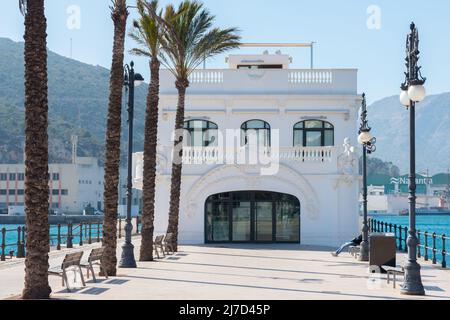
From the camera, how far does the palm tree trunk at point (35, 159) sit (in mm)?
15312

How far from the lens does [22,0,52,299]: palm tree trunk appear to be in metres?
15.3

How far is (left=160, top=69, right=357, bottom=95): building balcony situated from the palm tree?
17441 mm

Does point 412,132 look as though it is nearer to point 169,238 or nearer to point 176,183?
point 169,238

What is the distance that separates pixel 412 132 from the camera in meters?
17.7

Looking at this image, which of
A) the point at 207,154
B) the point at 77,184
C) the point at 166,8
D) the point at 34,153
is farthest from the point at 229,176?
the point at 77,184

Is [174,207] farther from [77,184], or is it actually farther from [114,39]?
[77,184]

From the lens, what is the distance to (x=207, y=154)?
36688 millimetres

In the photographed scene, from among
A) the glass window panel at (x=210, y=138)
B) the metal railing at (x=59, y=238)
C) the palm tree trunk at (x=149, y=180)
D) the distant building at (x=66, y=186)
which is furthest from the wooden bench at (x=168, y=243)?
the distant building at (x=66, y=186)

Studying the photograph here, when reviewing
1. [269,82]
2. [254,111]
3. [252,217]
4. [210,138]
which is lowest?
[252,217]

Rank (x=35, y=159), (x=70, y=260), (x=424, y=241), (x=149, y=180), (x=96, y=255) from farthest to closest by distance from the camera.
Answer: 1. (x=424, y=241)
2. (x=149, y=180)
3. (x=96, y=255)
4. (x=70, y=260)
5. (x=35, y=159)

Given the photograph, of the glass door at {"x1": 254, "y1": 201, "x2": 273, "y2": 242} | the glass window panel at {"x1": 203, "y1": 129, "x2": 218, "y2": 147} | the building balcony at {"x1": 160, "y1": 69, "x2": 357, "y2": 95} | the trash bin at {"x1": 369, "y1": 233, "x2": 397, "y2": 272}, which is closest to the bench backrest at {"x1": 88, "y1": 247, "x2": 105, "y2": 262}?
the trash bin at {"x1": 369, "y1": 233, "x2": 397, "y2": 272}

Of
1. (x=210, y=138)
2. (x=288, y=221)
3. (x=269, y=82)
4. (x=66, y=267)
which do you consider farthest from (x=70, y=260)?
(x=269, y=82)

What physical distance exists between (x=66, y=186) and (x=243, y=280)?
132 metres
